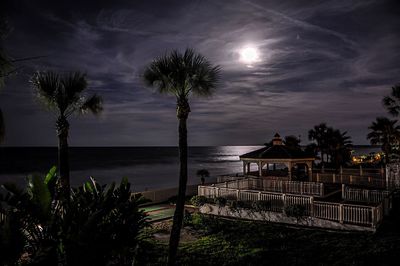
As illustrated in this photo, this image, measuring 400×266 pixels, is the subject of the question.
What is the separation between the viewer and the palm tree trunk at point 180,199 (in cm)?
966

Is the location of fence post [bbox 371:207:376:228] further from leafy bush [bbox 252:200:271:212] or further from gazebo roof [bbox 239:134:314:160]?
gazebo roof [bbox 239:134:314:160]

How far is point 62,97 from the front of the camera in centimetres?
1071

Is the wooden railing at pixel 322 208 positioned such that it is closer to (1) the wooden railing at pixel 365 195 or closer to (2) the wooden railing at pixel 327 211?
(2) the wooden railing at pixel 327 211

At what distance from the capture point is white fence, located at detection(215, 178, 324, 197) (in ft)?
59.5

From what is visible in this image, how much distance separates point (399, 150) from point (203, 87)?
25.6 meters

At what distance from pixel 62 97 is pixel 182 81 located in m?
4.26

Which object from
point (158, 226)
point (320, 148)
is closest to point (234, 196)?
point (158, 226)

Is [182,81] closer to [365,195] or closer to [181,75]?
[181,75]

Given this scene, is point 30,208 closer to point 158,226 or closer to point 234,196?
point 158,226

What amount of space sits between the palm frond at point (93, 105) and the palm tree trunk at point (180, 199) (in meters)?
3.78

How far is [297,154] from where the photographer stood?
68.8 ft

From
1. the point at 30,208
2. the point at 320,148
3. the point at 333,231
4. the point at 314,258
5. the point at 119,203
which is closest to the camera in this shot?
the point at 30,208

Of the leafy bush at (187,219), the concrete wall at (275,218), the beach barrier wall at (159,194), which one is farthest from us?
the beach barrier wall at (159,194)

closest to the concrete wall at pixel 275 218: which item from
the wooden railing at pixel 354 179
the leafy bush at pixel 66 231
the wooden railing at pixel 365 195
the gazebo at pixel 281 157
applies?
the wooden railing at pixel 365 195
